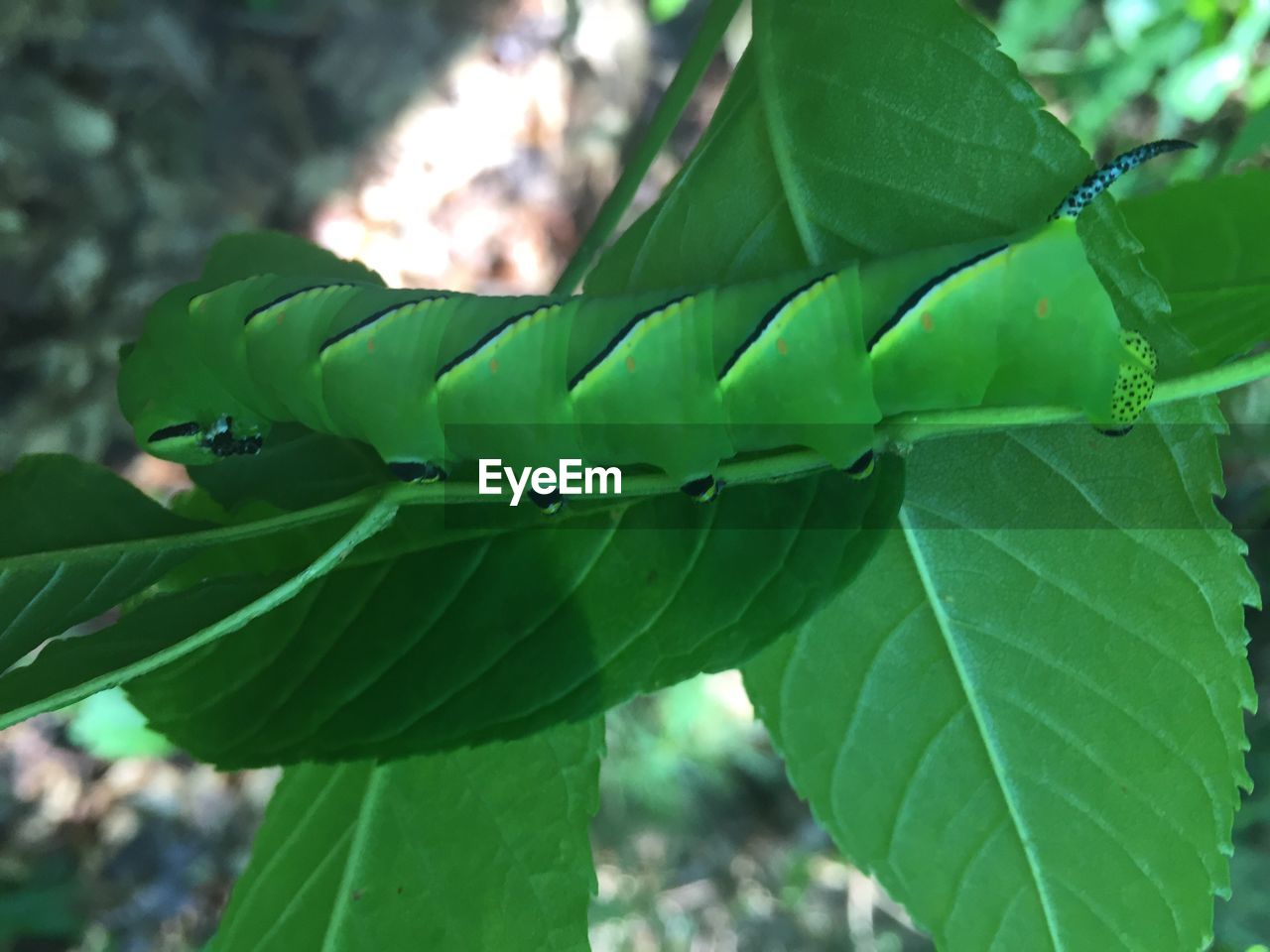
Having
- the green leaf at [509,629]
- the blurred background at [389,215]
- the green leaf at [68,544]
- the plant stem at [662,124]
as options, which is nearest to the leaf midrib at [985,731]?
the green leaf at [509,629]

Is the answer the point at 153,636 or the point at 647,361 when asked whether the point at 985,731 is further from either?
the point at 153,636

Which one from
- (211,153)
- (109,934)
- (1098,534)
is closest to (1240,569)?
(1098,534)

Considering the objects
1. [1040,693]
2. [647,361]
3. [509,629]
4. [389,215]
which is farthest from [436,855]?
[389,215]

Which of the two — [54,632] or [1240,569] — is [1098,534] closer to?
[1240,569]

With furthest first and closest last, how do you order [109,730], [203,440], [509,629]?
[109,730]
[203,440]
[509,629]

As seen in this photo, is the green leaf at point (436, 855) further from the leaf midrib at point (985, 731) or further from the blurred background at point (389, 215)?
the blurred background at point (389, 215)
